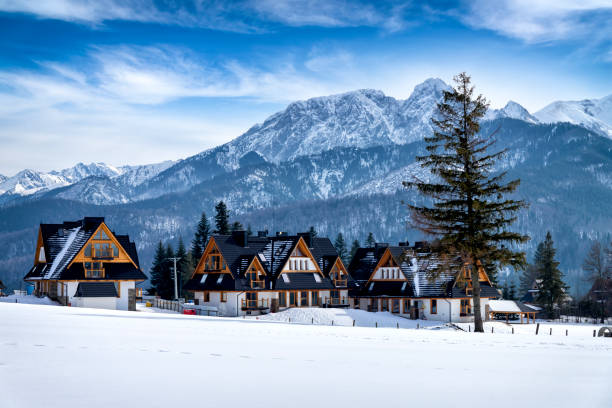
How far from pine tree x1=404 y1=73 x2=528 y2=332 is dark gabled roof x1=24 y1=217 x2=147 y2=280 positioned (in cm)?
3433

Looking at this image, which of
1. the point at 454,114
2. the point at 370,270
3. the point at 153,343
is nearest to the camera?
the point at 153,343

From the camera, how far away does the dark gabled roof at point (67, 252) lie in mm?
64562

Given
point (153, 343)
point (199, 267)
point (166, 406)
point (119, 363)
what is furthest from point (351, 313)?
point (166, 406)

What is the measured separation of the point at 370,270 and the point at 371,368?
196 feet

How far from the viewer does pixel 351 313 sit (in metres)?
66.2

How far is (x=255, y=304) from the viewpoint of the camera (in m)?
69.4

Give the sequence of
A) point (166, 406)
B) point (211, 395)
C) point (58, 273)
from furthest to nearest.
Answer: point (58, 273), point (211, 395), point (166, 406)

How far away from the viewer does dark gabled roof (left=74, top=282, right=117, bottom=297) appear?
62.8 metres

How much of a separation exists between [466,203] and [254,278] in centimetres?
3184

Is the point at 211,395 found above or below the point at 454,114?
below

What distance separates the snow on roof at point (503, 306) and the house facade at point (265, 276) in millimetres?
Answer: 19263

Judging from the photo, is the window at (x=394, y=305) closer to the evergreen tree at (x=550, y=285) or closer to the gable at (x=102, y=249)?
the gable at (x=102, y=249)

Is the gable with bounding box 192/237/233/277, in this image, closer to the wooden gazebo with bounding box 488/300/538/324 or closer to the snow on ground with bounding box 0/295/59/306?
the snow on ground with bounding box 0/295/59/306

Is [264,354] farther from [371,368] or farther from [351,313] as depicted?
[351,313]
